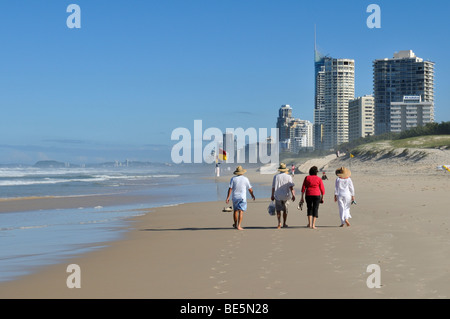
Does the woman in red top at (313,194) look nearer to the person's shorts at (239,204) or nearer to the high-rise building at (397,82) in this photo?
the person's shorts at (239,204)

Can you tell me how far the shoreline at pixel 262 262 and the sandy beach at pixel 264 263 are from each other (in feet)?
0.04

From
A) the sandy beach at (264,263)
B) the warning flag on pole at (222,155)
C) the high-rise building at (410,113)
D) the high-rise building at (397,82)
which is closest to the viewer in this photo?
the sandy beach at (264,263)

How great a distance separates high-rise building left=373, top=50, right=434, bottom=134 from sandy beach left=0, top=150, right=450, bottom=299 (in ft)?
548

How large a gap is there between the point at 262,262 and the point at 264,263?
0.29ft

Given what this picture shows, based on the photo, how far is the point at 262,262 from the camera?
795cm

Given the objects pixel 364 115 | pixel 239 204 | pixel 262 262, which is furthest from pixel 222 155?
pixel 364 115

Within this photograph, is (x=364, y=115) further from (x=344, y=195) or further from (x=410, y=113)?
(x=344, y=195)

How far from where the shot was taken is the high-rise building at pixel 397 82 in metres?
171

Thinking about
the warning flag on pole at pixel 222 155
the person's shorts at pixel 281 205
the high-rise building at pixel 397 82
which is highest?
the high-rise building at pixel 397 82

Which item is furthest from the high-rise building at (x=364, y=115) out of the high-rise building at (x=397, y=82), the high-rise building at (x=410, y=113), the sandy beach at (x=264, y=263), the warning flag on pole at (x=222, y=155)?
the sandy beach at (x=264, y=263)

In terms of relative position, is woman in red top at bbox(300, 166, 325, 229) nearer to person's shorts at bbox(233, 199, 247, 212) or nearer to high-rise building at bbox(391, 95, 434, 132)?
person's shorts at bbox(233, 199, 247, 212)

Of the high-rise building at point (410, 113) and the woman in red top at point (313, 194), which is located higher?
the high-rise building at point (410, 113)

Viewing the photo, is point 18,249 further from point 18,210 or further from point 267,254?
point 18,210

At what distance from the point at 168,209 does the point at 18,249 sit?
9635 millimetres
